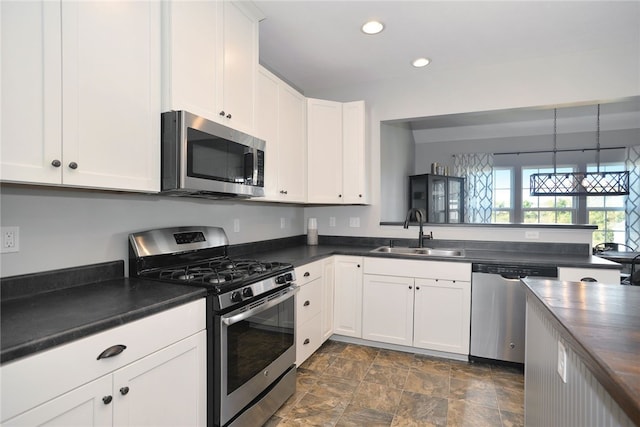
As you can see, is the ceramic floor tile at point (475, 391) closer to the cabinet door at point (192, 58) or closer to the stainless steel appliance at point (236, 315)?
the stainless steel appliance at point (236, 315)

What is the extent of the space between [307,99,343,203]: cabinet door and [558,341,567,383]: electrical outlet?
7.66 feet

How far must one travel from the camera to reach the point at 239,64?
216 cm

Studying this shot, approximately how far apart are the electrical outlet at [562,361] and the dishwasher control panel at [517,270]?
1548 millimetres

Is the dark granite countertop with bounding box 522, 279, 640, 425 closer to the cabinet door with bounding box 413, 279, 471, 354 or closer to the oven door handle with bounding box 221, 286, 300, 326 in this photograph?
the cabinet door with bounding box 413, 279, 471, 354

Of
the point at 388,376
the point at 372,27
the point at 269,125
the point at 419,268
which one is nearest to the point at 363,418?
the point at 388,376

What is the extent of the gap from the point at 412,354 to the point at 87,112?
112 inches

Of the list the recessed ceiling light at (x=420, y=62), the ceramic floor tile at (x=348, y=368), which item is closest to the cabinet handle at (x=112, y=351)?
the ceramic floor tile at (x=348, y=368)

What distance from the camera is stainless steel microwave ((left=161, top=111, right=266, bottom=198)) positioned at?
1.66 m

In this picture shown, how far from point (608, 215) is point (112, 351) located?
6.88 m

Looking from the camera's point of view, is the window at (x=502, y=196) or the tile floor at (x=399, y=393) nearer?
the tile floor at (x=399, y=393)

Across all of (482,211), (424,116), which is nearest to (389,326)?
(424,116)

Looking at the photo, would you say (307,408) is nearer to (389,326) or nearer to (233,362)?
(233,362)

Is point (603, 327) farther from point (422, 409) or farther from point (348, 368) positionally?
point (348, 368)

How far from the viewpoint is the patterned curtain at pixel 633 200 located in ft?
16.9
